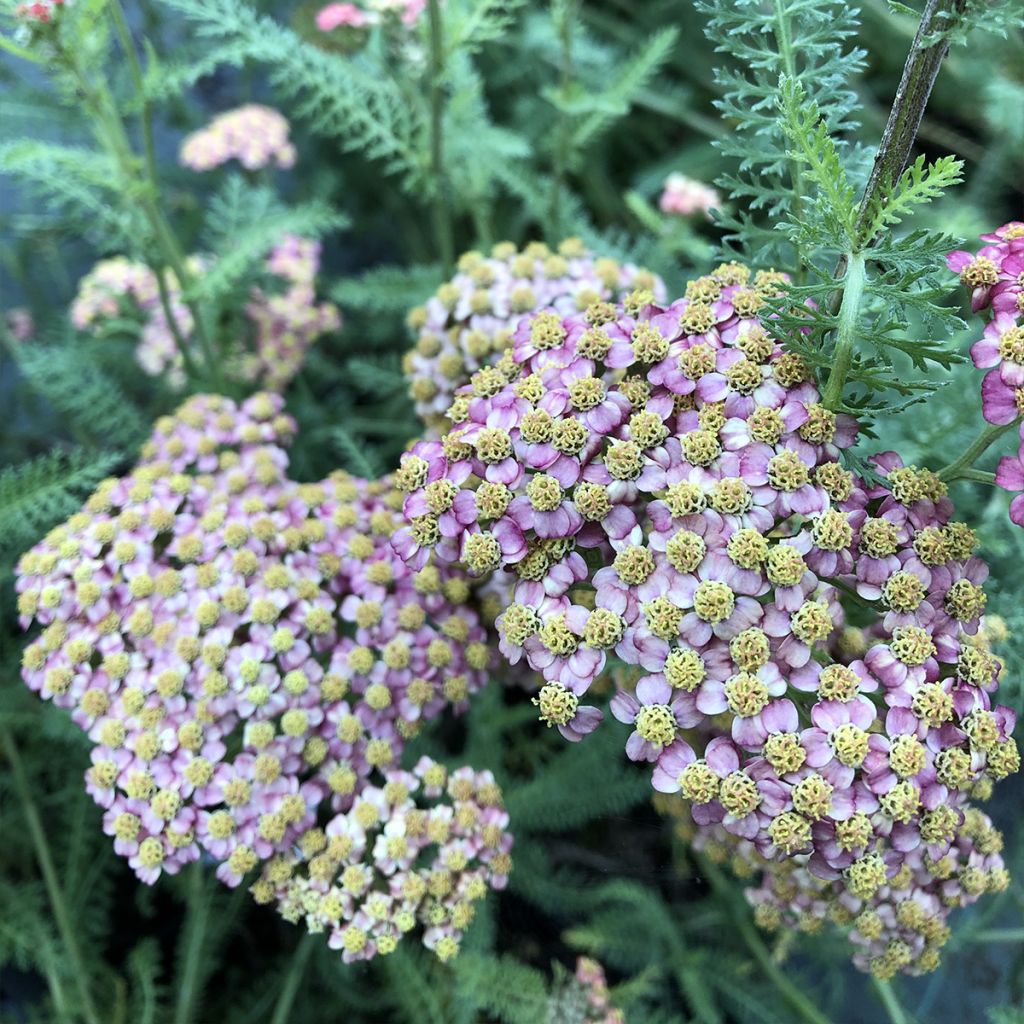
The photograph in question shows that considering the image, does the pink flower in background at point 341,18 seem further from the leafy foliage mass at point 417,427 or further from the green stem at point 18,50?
the green stem at point 18,50

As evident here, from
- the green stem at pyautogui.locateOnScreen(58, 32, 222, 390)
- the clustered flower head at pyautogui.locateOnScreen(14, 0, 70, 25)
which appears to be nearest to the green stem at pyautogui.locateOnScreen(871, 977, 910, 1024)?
the green stem at pyautogui.locateOnScreen(58, 32, 222, 390)

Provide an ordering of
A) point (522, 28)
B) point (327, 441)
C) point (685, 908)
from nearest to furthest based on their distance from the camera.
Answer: point (685, 908) < point (327, 441) < point (522, 28)

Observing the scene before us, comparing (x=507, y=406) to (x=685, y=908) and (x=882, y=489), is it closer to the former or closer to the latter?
(x=882, y=489)

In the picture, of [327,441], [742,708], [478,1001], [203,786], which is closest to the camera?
[742,708]

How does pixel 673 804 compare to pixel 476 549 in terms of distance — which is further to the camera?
pixel 673 804

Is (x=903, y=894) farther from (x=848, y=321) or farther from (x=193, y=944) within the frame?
(x=193, y=944)

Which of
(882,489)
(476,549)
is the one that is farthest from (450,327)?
Result: (882,489)

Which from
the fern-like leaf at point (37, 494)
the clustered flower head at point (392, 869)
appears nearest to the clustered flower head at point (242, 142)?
the fern-like leaf at point (37, 494)
